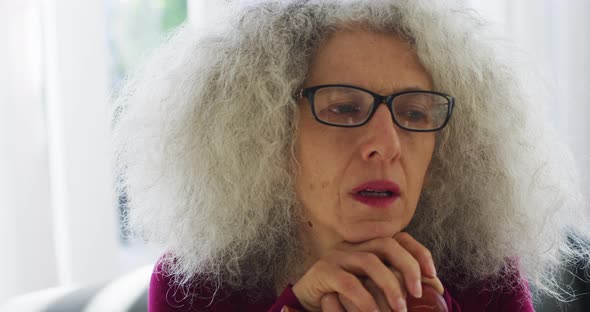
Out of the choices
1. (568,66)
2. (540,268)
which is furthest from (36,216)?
(568,66)

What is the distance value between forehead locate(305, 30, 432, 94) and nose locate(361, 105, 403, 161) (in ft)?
0.14

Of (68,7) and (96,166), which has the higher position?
(68,7)

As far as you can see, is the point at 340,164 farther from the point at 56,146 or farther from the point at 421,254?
the point at 56,146

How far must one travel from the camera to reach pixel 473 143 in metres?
1.22

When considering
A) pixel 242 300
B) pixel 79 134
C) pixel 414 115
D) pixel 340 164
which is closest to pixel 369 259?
pixel 340 164

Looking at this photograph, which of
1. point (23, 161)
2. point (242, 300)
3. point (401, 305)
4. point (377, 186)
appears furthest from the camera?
point (23, 161)

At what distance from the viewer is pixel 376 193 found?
3.44 feet

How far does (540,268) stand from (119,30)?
140 centimetres

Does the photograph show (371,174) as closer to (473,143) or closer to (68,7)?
(473,143)

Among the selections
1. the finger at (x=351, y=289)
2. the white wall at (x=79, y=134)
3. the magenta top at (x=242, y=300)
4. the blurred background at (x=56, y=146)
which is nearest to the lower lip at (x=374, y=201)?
the finger at (x=351, y=289)

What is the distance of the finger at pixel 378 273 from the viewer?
3.10 feet

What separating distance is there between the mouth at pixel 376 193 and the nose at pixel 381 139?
4cm

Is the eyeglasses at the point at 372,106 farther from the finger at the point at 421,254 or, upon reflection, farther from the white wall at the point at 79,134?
the white wall at the point at 79,134

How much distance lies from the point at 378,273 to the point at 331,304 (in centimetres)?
9
